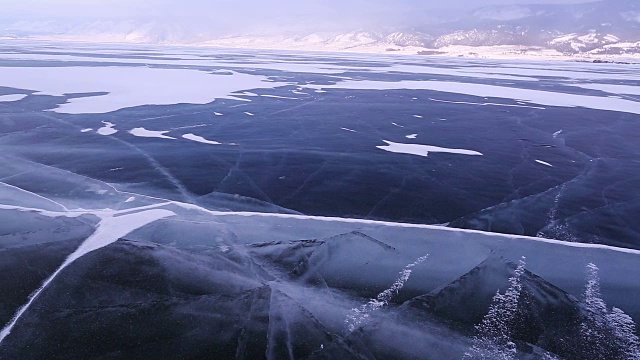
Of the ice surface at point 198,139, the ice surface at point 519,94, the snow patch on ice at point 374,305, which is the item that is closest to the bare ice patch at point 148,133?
the ice surface at point 198,139

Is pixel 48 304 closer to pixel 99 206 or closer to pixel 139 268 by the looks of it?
pixel 139 268

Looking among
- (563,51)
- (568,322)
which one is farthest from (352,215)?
(563,51)

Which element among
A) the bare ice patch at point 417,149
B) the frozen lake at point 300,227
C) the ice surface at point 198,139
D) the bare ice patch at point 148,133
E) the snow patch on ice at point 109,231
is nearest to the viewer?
the frozen lake at point 300,227

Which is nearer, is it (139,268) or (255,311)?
(255,311)

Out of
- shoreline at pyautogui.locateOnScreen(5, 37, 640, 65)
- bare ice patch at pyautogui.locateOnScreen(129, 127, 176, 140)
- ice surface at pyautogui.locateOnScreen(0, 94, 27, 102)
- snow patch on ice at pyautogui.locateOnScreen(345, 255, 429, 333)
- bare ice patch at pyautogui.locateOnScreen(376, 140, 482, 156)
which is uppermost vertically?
shoreline at pyautogui.locateOnScreen(5, 37, 640, 65)

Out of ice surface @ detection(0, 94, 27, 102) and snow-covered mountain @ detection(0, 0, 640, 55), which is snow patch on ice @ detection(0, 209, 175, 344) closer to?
ice surface @ detection(0, 94, 27, 102)

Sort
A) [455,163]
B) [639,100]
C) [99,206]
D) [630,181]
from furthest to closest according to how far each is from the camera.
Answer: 1. [639,100]
2. [455,163]
3. [630,181]
4. [99,206]

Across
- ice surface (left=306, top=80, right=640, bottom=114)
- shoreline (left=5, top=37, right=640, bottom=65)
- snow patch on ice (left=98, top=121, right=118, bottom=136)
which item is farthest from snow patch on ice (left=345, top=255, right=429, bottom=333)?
shoreline (left=5, top=37, right=640, bottom=65)

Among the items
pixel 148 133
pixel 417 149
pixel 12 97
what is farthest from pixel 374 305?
Result: pixel 12 97

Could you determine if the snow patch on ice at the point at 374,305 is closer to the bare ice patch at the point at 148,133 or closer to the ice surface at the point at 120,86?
the bare ice patch at the point at 148,133

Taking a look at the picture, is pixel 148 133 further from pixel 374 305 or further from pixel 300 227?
pixel 374 305

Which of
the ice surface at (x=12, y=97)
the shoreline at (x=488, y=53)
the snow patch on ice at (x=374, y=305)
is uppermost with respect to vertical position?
the shoreline at (x=488, y=53)
